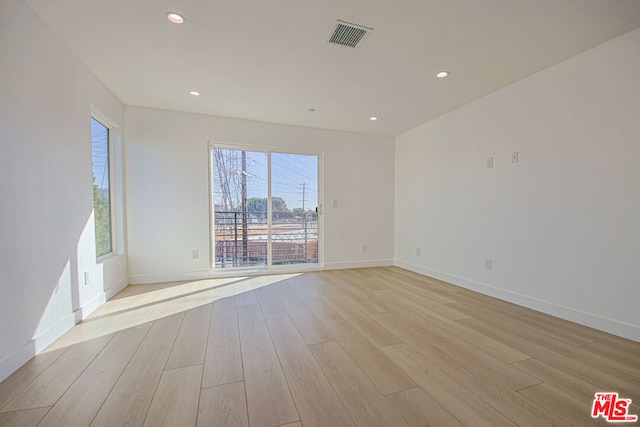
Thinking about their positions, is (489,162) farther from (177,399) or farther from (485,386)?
(177,399)

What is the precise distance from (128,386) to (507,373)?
2234 mm

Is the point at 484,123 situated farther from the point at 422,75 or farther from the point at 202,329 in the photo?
the point at 202,329

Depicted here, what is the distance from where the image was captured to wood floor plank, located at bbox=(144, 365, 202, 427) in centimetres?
123

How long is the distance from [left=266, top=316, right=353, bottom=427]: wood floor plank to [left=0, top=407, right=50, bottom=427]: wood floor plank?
1.19 m

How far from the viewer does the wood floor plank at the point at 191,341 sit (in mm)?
1729

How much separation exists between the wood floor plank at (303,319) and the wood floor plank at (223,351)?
20.2 inches

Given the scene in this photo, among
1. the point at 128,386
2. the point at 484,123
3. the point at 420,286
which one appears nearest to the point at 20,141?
the point at 128,386

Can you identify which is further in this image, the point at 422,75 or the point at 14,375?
the point at 422,75

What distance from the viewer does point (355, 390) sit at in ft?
4.72

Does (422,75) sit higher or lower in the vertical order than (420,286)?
higher

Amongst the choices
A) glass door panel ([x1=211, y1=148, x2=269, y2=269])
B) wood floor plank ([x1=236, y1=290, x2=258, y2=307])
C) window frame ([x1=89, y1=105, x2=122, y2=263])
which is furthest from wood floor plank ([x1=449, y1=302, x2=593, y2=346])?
window frame ([x1=89, y1=105, x2=122, y2=263])

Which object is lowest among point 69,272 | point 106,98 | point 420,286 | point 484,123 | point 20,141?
point 420,286

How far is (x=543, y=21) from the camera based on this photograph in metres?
1.88

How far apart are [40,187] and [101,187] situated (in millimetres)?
1262
